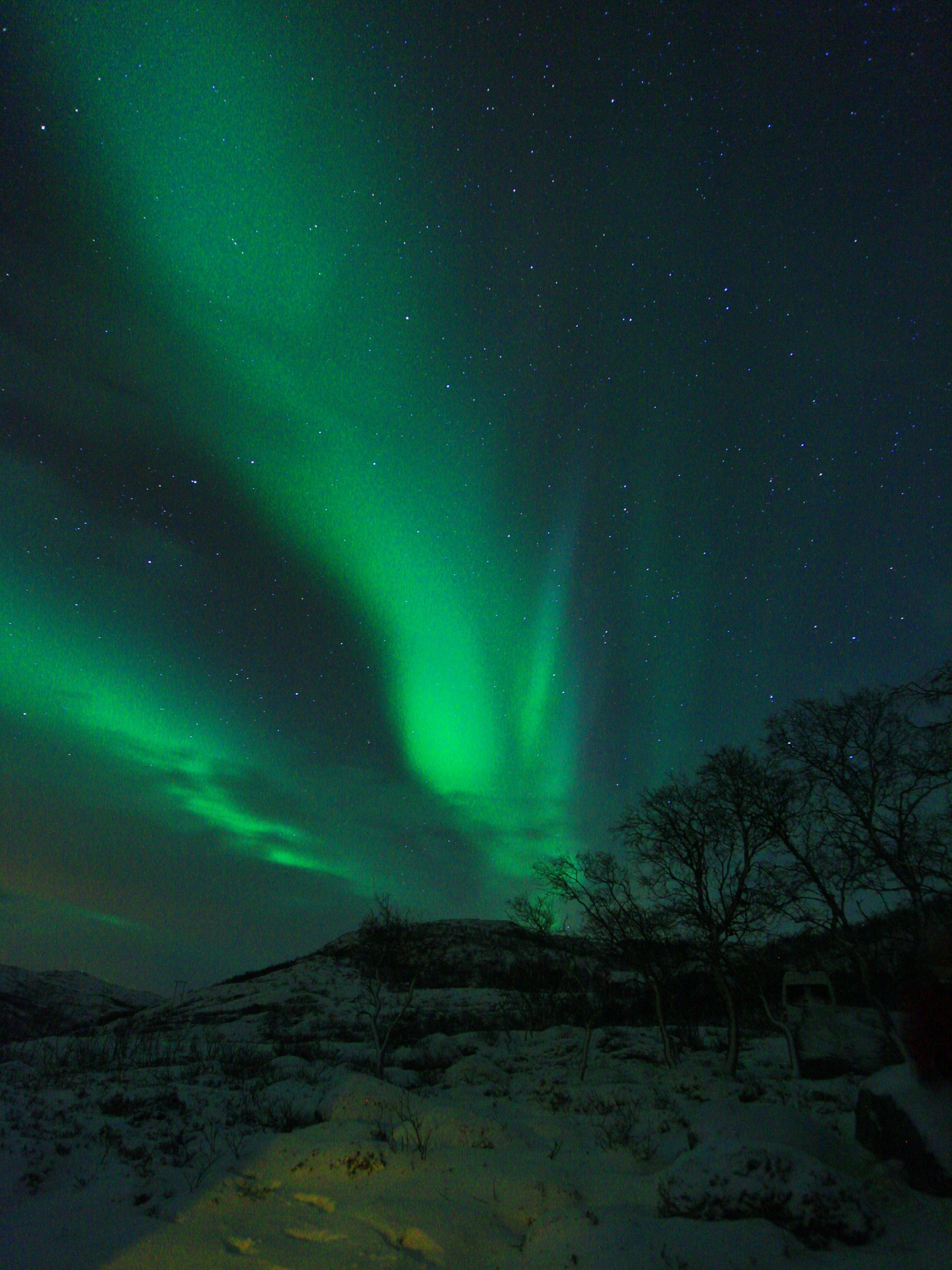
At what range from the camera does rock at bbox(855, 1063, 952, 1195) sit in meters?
8.15

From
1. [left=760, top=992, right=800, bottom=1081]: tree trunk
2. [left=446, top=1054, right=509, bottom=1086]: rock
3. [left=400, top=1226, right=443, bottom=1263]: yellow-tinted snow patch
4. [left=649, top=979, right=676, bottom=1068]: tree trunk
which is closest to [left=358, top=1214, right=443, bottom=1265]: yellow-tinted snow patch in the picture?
[left=400, top=1226, right=443, bottom=1263]: yellow-tinted snow patch

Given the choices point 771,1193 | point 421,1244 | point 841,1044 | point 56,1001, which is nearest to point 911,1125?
point 771,1193

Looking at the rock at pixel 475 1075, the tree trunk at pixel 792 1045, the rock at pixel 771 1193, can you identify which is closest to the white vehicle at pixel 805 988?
the tree trunk at pixel 792 1045

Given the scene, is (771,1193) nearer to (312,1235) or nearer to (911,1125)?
(911,1125)

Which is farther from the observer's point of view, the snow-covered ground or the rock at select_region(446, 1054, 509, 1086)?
the rock at select_region(446, 1054, 509, 1086)

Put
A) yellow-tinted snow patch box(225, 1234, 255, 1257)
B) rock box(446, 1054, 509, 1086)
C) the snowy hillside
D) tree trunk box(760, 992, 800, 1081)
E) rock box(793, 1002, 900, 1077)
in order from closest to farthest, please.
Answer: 1. yellow-tinted snow patch box(225, 1234, 255, 1257)
2. rock box(793, 1002, 900, 1077)
3. tree trunk box(760, 992, 800, 1081)
4. rock box(446, 1054, 509, 1086)
5. the snowy hillside

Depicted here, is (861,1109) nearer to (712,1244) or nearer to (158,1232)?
(712,1244)

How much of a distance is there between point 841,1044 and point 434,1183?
19.6 meters

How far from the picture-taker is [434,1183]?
966cm

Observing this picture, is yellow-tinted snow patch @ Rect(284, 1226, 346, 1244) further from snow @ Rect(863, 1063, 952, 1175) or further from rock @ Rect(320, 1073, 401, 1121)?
snow @ Rect(863, 1063, 952, 1175)

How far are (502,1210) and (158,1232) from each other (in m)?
4.26

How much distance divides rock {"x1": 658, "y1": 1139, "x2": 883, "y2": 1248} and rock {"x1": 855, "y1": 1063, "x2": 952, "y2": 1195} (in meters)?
1.08

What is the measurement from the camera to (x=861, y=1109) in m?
9.80

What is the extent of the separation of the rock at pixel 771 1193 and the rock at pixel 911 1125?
42.4 inches
